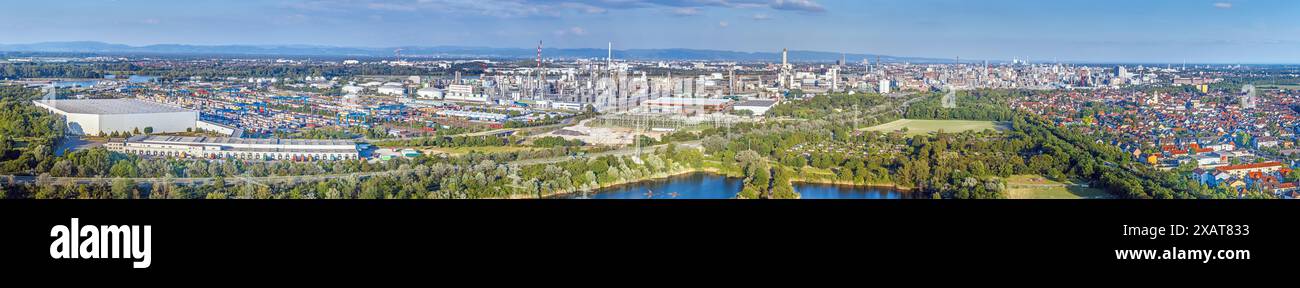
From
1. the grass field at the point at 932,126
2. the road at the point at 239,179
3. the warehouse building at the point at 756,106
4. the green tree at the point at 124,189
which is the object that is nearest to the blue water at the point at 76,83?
the road at the point at 239,179

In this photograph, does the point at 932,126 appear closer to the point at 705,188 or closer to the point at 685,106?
the point at 685,106

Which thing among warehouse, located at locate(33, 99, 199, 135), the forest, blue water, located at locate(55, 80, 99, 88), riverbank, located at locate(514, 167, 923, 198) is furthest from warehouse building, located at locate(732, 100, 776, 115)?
blue water, located at locate(55, 80, 99, 88)

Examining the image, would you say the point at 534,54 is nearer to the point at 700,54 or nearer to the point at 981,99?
the point at 700,54

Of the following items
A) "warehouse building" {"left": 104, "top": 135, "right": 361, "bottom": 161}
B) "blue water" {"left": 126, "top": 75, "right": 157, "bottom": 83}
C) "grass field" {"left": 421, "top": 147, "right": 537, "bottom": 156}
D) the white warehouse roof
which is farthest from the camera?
"blue water" {"left": 126, "top": 75, "right": 157, "bottom": 83}

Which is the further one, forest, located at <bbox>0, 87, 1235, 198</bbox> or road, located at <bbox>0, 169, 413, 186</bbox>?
road, located at <bbox>0, 169, 413, 186</bbox>

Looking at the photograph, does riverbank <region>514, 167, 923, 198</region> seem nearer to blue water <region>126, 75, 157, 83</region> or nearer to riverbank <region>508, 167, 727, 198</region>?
riverbank <region>508, 167, 727, 198</region>
